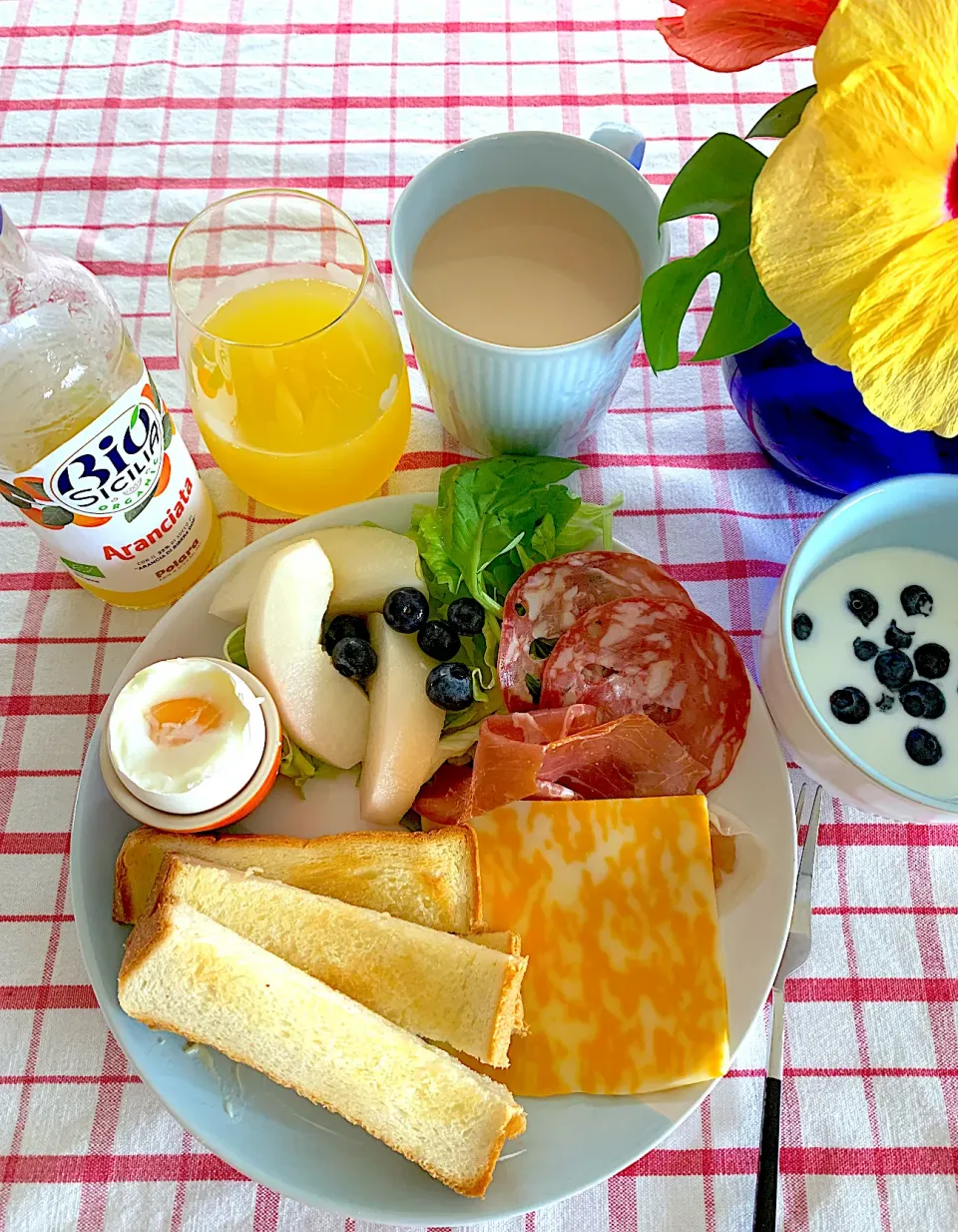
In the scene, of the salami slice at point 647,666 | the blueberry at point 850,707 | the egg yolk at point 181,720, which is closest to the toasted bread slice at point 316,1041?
the egg yolk at point 181,720

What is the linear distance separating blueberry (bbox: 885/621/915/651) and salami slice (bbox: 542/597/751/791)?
15 cm

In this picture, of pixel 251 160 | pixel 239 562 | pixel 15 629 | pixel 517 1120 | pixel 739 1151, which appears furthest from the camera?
pixel 251 160

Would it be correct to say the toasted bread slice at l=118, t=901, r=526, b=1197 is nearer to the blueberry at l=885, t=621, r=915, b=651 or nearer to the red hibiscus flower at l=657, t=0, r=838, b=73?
the blueberry at l=885, t=621, r=915, b=651

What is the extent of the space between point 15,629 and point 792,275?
1.00 meters

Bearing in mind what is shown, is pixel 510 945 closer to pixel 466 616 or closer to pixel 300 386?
pixel 466 616

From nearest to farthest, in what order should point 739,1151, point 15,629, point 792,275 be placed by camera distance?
point 792,275 → point 739,1151 → point 15,629

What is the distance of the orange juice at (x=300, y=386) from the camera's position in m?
1.05

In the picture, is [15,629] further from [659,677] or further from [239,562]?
[659,677]

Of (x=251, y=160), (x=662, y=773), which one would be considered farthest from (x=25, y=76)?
(x=662, y=773)

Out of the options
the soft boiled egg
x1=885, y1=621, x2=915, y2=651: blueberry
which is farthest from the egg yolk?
x1=885, y1=621, x2=915, y2=651: blueberry

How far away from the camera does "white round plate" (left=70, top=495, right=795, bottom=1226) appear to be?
0.89 meters

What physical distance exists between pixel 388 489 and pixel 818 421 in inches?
20.5

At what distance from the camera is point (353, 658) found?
3.57 feet

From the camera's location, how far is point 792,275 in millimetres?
599
